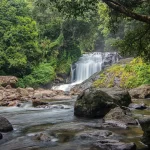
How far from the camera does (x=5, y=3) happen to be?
1471 inches

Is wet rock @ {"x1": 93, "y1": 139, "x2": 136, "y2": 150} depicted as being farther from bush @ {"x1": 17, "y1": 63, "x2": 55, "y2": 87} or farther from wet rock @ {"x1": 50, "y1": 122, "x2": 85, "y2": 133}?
bush @ {"x1": 17, "y1": 63, "x2": 55, "y2": 87}

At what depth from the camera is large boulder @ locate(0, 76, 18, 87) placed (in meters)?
31.7

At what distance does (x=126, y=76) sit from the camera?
107 feet

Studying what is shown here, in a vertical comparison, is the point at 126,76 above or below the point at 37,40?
below

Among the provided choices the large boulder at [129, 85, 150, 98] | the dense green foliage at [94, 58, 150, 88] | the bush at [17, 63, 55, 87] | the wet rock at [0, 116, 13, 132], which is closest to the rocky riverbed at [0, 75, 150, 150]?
the wet rock at [0, 116, 13, 132]

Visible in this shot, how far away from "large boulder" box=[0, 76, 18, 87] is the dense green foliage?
952cm

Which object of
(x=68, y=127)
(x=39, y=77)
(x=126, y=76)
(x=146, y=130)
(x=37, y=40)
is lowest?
(x=39, y=77)

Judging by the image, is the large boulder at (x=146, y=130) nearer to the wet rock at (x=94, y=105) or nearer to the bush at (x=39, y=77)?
the wet rock at (x=94, y=105)

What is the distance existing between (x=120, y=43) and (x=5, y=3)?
27.7 m

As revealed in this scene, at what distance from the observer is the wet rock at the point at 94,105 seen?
15180 mm

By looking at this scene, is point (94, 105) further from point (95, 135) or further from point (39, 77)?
point (39, 77)

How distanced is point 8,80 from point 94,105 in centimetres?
1923

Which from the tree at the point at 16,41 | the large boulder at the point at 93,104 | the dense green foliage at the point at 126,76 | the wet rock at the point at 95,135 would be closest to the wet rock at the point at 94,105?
the large boulder at the point at 93,104

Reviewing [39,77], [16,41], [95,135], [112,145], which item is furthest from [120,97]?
[16,41]
